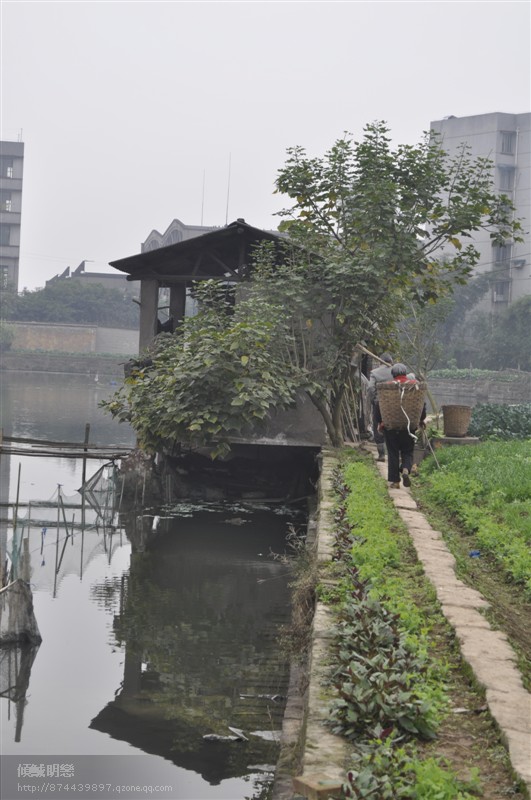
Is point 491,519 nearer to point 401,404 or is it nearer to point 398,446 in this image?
point 401,404

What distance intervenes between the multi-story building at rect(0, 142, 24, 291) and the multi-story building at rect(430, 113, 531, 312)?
3066 cm

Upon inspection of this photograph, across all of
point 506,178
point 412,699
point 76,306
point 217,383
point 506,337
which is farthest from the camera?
point 76,306

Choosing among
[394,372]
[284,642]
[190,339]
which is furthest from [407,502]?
[190,339]

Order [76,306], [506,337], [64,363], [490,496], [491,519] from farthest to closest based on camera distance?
1. [76,306]
2. [64,363]
3. [506,337]
4. [490,496]
5. [491,519]

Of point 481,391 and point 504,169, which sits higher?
point 504,169

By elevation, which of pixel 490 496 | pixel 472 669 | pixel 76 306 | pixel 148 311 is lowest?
pixel 472 669

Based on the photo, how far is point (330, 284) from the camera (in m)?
15.3

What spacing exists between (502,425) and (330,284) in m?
5.36

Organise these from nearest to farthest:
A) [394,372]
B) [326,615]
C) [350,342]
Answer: [326,615]
[394,372]
[350,342]

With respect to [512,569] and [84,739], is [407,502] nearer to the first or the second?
[512,569]

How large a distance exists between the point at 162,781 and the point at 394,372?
5995 millimetres

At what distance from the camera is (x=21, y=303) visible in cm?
6731

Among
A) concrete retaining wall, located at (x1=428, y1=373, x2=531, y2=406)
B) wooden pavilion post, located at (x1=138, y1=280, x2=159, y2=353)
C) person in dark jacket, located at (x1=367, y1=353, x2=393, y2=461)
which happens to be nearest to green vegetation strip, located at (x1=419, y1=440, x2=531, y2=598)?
person in dark jacket, located at (x1=367, y1=353, x2=393, y2=461)

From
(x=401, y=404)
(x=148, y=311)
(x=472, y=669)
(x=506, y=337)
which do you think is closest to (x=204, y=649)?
(x=401, y=404)
